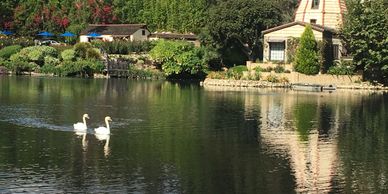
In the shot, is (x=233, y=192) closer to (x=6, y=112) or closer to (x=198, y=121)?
(x=198, y=121)

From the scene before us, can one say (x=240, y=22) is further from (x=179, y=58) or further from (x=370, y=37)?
(x=370, y=37)

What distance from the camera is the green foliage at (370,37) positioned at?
71125 millimetres

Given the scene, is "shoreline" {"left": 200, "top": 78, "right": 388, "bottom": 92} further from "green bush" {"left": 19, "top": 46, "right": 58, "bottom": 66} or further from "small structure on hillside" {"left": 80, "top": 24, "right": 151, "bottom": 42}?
"small structure on hillside" {"left": 80, "top": 24, "right": 151, "bottom": 42}

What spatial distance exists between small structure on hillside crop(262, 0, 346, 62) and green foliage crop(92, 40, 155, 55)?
18949mm

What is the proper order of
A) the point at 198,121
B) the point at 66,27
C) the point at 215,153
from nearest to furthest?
the point at 215,153, the point at 198,121, the point at 66,27

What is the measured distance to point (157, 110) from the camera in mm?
48188

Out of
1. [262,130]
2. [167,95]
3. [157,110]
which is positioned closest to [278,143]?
[262,130]

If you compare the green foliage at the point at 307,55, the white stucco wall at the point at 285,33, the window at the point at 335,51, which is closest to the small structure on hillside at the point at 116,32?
the white stucco wall at the point at 285,33

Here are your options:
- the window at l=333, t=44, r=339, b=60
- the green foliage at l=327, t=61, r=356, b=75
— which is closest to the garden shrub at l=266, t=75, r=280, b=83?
the green foliage at l=327, t=61, r=356, b=75

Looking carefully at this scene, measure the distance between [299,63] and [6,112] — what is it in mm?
39188

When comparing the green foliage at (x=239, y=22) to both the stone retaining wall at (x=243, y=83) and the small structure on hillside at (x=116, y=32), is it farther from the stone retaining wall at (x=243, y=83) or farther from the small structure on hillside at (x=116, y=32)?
the small structure on hillside at (x=116, y=32)

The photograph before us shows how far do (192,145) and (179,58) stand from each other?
157 ft

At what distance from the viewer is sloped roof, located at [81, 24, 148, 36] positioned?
101500mm

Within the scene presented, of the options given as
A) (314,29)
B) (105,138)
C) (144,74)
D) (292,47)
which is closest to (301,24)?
(314,29)
